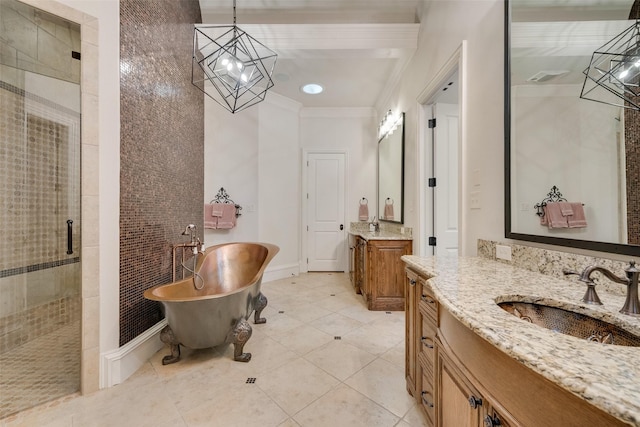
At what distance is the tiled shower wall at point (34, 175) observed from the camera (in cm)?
184

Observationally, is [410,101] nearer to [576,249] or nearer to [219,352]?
[576,249]

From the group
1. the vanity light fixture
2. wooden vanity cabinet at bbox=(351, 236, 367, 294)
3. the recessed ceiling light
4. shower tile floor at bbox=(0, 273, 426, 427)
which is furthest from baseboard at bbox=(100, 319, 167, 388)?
the recessed ceiling light

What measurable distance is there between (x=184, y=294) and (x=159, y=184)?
3.29 feet

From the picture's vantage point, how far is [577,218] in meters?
1.01

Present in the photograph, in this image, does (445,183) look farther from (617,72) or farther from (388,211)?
(617,72)

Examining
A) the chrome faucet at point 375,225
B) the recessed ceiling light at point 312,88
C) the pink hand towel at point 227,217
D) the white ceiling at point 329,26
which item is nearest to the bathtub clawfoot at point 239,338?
the pink hand towel at point 227,217

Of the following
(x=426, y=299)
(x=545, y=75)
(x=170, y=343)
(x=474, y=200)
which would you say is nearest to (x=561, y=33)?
(x=545, y=75)

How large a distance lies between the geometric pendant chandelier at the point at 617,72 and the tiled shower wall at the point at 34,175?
294 cm

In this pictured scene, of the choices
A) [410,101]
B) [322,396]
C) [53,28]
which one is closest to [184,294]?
[322,396]

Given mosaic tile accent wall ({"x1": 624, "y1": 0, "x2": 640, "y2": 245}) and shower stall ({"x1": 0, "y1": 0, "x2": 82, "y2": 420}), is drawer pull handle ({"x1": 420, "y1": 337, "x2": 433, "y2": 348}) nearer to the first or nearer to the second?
mosaic tile accent wall ({"x1": 624, "y1": 0, "x2": 640, "y2": 245})

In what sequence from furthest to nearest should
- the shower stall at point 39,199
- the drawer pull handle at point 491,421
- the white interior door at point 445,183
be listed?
the white interior door at point 445,183, the shower stall at point 39,199, the drawer pull handle at point 491,421

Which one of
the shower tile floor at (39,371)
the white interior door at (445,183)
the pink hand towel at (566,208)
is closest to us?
the pink hand towel at (566,208)

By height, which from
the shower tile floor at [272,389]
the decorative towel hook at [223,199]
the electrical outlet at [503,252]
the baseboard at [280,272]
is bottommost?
the shower tile floor at [272,389]

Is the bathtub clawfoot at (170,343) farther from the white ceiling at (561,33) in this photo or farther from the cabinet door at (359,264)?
the white ceiling at (561,33)
